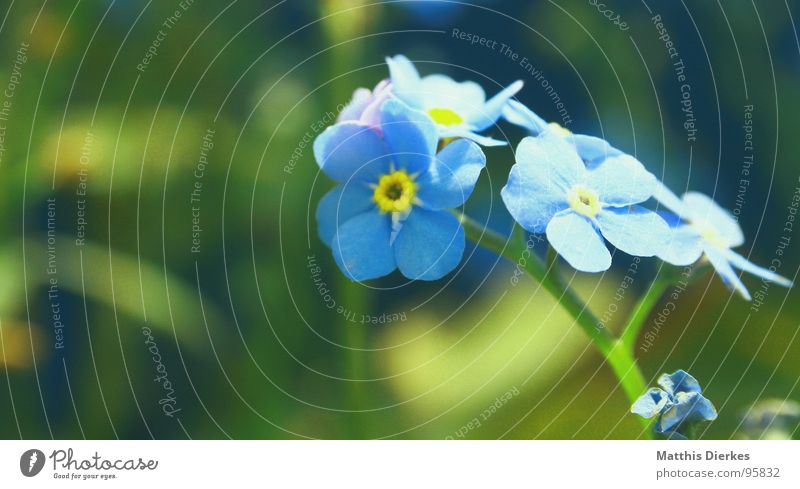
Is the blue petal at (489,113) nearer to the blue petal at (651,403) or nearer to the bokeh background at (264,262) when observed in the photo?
the bokeh background at (264,262)

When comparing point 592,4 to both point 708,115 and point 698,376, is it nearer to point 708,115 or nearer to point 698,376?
A: point 708,115

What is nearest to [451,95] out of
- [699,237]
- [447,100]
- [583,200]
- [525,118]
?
[447,100]

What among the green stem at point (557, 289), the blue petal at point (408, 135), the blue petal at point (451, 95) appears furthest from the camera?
the blue petal at point (451, 95)

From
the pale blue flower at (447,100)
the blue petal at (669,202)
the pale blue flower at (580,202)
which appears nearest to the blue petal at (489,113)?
the pale blue flower at (447,100)

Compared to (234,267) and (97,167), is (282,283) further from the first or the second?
(97,167)

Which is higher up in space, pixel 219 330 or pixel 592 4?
pixel 592 4
